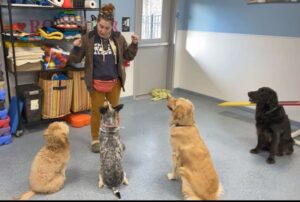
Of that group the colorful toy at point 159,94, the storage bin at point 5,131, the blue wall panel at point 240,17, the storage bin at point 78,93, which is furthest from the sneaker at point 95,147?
the blue wall panel at point 240,17

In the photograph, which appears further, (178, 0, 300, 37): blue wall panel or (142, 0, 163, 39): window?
(142, 0, 163, 39): window

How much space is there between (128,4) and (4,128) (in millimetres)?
2442

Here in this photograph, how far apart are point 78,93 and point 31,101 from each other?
1.86 ft

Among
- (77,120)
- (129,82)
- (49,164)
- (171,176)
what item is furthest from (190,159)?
(129,82)

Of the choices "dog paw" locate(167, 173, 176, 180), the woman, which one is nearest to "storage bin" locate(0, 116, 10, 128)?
the woman

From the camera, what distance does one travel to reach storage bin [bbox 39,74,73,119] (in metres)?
3.25

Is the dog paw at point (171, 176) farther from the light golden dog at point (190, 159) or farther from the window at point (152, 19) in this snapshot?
the window at point (152, 19)

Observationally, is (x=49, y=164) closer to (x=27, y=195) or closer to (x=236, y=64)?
(x=27, y=195)

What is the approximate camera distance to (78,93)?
11.5 feet

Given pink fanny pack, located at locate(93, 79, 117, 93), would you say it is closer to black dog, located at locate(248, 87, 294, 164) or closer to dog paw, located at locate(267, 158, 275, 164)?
black dog, located at locate(248, 87, 294, 164)

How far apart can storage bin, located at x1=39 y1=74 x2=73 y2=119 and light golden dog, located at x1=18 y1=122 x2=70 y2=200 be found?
1231mm

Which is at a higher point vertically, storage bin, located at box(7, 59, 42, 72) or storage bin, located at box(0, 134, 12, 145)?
storage bin, located at box(7, 59, 42, 72)

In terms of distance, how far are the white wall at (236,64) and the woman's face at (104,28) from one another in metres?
2.41

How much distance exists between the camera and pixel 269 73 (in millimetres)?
4008
